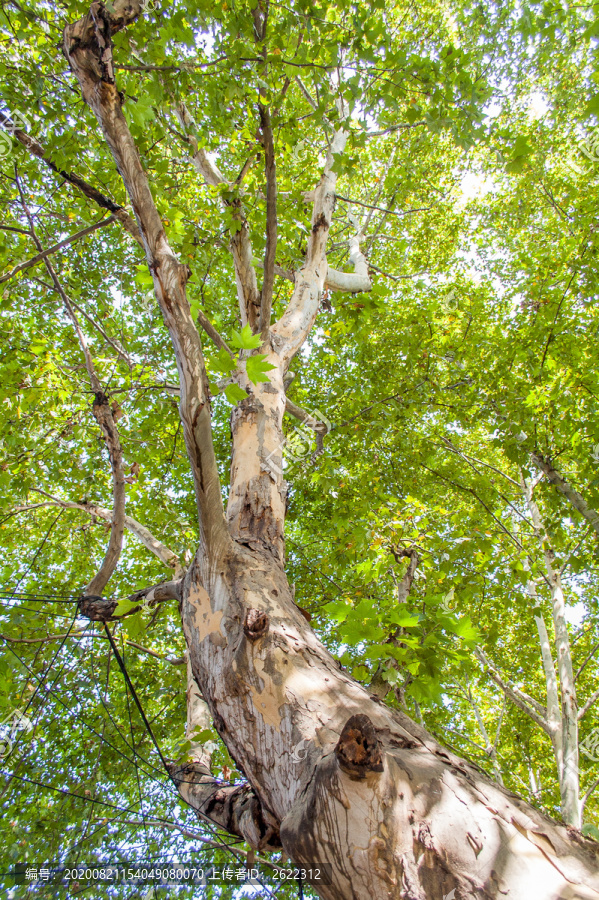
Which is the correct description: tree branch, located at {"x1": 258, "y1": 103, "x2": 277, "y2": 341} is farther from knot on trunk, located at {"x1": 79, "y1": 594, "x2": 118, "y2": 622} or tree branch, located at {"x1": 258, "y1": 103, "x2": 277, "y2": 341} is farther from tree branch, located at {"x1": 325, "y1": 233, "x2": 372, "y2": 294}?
tree branch, located at {"x1": 325, "y1": 233, "x2": 372, "y2": 294}

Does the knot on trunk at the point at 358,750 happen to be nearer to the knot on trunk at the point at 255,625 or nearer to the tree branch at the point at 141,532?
the knot on trunk at the point at 255,625

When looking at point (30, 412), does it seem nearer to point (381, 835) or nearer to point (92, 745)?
point (92, 745)

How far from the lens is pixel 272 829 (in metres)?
1.51

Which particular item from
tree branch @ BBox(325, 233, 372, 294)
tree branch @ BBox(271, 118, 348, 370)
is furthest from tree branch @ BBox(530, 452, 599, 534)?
tree branch @ BBox(271, 118, 348, 370)

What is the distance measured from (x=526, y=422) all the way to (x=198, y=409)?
377 cm

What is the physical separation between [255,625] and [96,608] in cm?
100

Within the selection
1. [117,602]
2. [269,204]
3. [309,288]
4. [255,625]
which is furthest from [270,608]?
[309,288]

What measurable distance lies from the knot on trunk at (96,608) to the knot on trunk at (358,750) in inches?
57.9

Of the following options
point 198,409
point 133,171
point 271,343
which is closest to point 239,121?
point 271,343

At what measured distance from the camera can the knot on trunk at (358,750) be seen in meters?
0.92

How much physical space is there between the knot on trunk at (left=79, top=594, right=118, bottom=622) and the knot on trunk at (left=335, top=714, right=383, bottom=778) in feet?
4.83

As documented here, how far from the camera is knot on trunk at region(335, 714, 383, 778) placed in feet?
3.02

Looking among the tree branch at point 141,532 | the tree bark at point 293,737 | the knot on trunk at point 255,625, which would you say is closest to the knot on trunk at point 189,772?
the tree bark at point 293,737

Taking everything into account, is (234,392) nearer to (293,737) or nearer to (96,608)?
(293,737)
